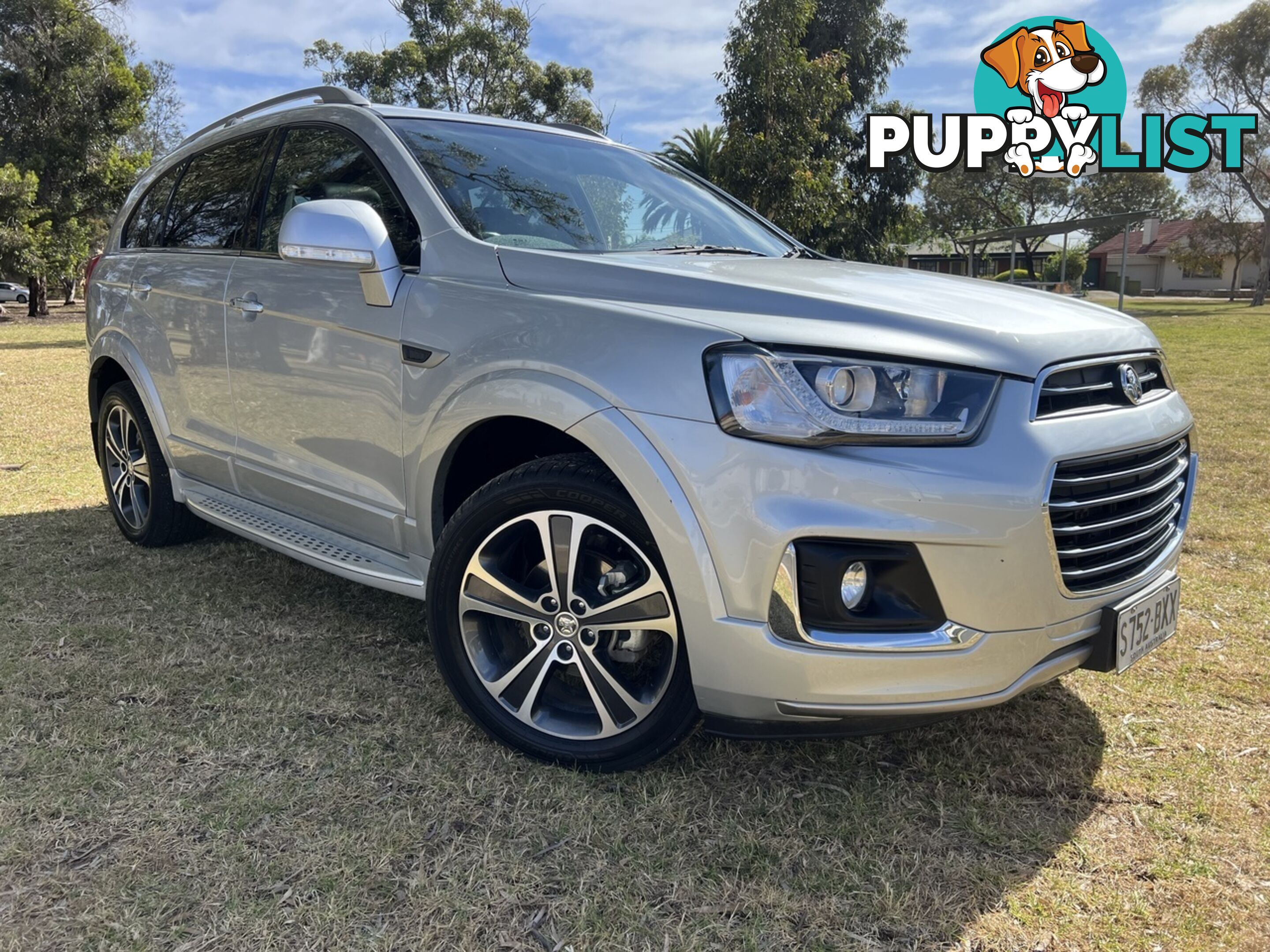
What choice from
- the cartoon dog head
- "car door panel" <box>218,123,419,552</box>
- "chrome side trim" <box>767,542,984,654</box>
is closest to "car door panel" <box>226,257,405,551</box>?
"car door panel" <box>218,123,419,552</box>

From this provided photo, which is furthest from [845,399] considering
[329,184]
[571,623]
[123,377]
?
Result: [123,377]

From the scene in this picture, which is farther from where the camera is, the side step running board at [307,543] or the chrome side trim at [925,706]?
the side step running board at [307,543]

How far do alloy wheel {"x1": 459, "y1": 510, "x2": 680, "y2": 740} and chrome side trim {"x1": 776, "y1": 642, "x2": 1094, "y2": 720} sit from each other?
339 mm

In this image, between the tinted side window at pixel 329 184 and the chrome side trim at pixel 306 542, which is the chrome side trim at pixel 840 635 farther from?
the tinted side window at pixel 329 184

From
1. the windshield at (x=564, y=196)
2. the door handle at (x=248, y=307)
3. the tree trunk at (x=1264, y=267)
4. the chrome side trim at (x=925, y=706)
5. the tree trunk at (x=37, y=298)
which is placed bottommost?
the chrome side trim at (x=925, y=706)

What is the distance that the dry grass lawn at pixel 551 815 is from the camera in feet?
6.44

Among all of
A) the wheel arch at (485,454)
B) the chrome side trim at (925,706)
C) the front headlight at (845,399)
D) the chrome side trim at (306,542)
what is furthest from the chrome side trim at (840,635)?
the chrome side trim at (306,542)

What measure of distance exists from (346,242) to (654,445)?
3.74 ft

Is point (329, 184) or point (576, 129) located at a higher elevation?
point (576, 129)

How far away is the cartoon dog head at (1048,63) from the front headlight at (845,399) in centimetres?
2447

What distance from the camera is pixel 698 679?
85.2 inches

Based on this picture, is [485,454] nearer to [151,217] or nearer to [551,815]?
[551,815]

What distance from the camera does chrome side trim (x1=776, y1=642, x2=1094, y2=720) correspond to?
203 cm

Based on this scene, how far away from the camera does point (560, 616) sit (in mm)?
2422
